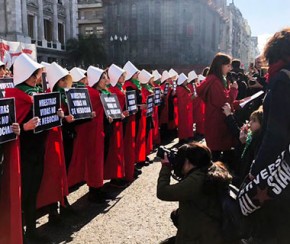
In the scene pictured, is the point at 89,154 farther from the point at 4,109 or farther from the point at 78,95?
the point at 4,109

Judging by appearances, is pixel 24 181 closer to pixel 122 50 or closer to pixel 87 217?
pixel 87 217

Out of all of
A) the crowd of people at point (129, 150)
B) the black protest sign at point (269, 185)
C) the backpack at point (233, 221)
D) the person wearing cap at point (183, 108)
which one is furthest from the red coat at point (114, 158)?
the person wearing cap at point (183, 108)

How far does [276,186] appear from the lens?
1.91m

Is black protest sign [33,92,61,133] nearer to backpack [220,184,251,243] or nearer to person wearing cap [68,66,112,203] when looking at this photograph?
person wearing cap [68,66,112,203]

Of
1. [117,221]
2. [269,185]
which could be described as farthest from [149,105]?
[269,185]

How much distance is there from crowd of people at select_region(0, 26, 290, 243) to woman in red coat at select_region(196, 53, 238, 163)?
14 millimetres

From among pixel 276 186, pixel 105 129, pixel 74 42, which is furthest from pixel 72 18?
pixel 276 186

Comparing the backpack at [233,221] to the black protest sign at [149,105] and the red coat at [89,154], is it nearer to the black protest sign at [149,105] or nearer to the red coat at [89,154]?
the red coat at [89,154]

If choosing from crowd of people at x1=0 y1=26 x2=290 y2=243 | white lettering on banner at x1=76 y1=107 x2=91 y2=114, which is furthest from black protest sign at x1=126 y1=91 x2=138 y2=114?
white lettering on banner at x1=76 y1=107 x2=91 y2=114

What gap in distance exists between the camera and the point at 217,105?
18.2 ft

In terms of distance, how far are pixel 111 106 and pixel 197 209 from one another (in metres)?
3.04

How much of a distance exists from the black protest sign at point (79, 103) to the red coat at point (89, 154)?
27 centimetres

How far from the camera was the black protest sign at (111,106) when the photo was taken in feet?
17.5

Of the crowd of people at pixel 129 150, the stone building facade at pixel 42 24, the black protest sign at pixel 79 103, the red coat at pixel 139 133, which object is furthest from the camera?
→ the stone building facade at pixel 42 24
